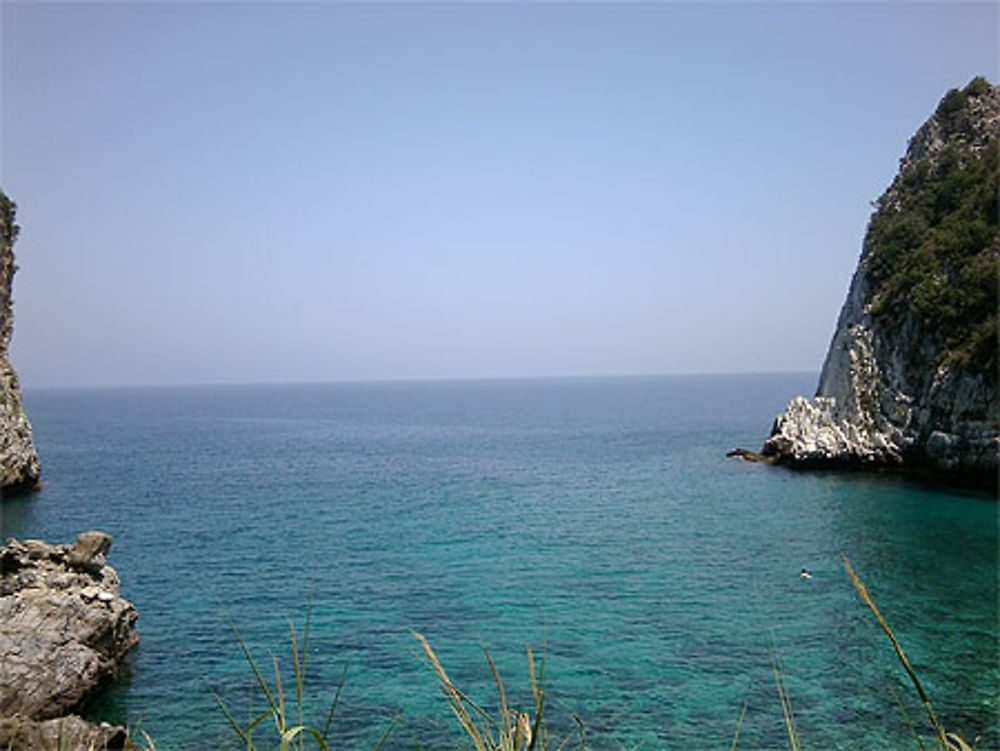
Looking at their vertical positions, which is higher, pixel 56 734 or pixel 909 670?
pixel 909 670

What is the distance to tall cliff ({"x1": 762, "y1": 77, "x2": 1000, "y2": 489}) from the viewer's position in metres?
46.2

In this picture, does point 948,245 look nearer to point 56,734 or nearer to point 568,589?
point 568,589

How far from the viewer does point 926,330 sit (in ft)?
165

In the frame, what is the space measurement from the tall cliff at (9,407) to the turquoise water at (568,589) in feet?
8.56

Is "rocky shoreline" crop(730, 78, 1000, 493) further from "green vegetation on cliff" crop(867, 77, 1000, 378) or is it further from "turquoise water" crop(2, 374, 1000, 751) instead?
"turquoise water" crop(2, 374, 1000, 751)

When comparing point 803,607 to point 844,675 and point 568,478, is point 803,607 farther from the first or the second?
point 568,478

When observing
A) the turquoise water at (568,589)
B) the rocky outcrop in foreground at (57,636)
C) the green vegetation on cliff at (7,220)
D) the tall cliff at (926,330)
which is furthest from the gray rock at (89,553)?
the tall cliff at (926,330)

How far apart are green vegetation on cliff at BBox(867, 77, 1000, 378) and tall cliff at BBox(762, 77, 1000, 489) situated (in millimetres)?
86

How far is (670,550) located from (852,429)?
25.9 meters

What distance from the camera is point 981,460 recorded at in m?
44.9

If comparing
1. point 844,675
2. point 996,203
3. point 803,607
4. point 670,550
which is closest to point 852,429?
point 996,203

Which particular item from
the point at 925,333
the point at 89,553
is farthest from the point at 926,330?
the point at 89,553

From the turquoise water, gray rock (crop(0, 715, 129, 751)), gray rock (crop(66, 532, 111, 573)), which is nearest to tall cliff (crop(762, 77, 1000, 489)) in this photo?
the turquoise water

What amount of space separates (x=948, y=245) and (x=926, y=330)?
6192 mm
